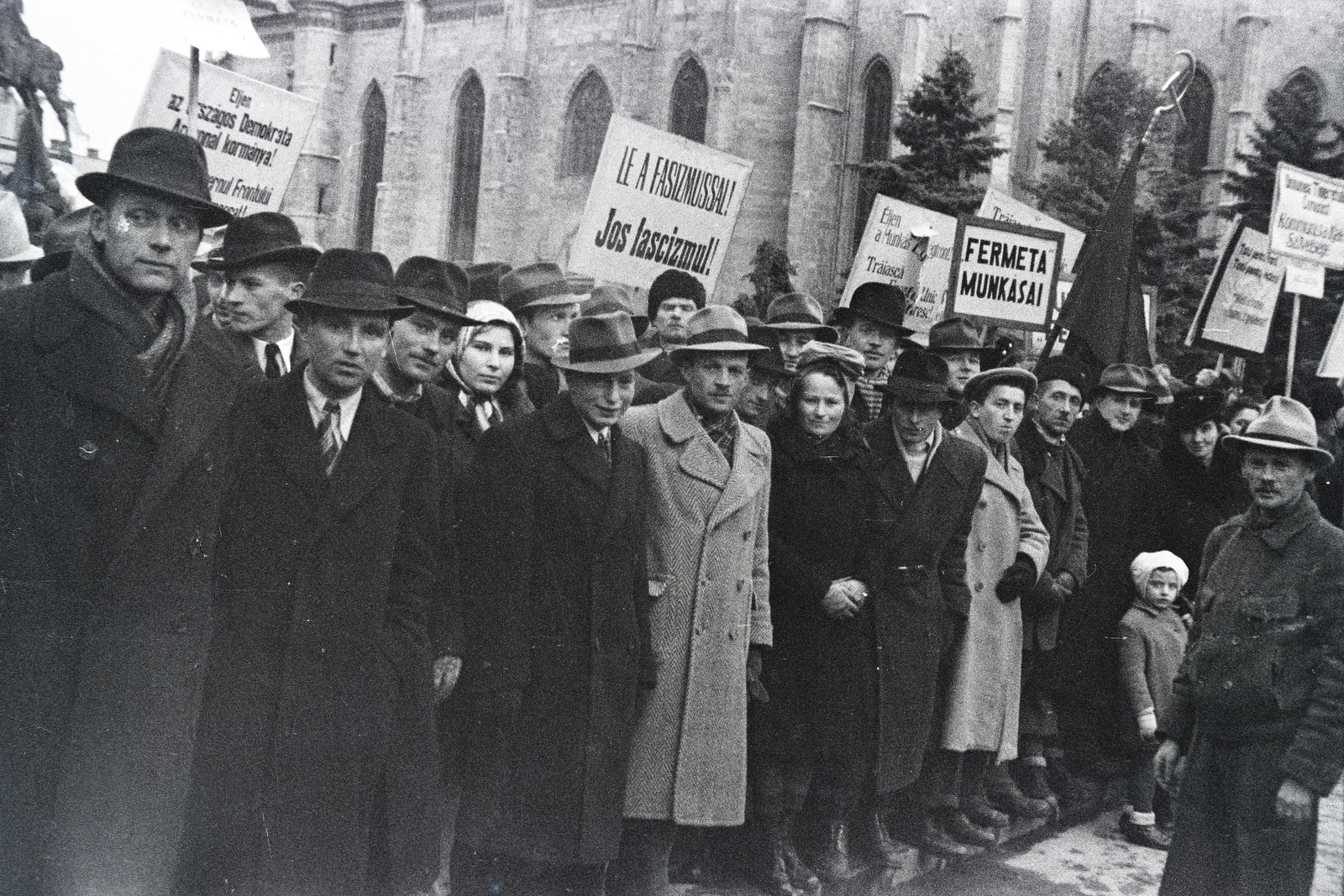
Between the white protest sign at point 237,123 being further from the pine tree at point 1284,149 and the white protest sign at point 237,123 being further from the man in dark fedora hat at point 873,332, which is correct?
the pine tree at point 1284,149

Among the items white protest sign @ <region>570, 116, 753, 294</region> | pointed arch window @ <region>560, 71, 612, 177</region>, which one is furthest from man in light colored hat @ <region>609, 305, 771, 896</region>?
pointed arch window @ <region>560, 71, 612, 177</region>

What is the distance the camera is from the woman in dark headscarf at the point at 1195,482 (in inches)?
294

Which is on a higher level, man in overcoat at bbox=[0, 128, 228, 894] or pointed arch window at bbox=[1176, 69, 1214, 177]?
pointed arch window at bbox=[1176, 69, 1214, 177]

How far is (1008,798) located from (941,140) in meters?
26.6

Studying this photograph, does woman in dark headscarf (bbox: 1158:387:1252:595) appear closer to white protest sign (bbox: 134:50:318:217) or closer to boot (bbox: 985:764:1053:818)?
boot (bbox: 985:764:1053:818)

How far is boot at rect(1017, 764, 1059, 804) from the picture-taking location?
22.4 feet

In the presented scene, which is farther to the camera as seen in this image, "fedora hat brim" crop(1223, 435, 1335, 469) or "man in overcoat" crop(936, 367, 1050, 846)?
"man in overcoat" crop(936, 367, 1050, 846)

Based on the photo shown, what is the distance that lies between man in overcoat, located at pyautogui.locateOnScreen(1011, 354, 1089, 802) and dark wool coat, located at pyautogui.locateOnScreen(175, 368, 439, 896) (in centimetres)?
375

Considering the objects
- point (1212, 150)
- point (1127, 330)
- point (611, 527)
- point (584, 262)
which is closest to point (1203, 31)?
point (1212, 150)

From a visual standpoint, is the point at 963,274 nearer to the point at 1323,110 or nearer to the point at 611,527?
the point at 611,527

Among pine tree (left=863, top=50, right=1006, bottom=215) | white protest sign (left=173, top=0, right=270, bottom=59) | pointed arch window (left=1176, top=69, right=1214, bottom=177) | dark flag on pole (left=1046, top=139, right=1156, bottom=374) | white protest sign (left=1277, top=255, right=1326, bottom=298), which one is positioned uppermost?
pointed arch window (left=1176, top=69, right=1214, bottom=177)

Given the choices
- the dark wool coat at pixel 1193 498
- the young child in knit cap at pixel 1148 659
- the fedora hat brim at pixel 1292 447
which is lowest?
the young child in knit cap at pixel 1148 659

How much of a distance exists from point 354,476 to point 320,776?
0.82 meters

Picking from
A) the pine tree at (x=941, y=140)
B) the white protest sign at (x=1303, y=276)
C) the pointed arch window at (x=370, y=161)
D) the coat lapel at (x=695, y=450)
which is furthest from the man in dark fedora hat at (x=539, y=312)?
the pointed arch window at (x=370, y=161)
